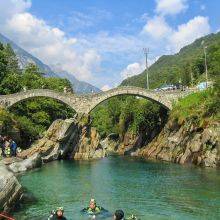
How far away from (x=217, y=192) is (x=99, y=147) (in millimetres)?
46892

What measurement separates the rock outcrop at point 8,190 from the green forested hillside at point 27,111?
36.9 metres

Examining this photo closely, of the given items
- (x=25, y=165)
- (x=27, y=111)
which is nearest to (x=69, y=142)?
(x=27, y=111)

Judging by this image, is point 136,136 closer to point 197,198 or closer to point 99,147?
point 99,147

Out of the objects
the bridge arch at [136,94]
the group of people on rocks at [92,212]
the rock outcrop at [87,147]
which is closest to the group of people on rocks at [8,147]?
the rock outcrop at [87,147]

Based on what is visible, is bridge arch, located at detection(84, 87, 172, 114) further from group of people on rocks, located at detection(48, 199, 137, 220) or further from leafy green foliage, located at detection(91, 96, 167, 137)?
group of people on rocks, located at detection(48, 199, 137, 220)

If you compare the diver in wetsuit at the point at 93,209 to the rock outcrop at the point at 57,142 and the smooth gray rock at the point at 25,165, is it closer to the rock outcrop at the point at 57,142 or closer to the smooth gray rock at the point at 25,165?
the smooth gray rock at the point at 25,165

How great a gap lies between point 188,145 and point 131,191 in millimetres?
26321

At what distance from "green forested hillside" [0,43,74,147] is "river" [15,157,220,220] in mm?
16534

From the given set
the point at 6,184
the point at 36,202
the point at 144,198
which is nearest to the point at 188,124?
the point at 144,198

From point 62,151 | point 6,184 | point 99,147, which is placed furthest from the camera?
point 99,147

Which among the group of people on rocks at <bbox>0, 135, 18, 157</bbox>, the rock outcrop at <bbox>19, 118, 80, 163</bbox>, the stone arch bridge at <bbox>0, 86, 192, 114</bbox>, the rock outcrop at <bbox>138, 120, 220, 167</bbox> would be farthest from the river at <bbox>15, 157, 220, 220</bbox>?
the stone arch bridge at <bbox>0, 86, 192, 114</bbox>

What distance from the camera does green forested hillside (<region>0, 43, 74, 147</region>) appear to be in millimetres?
70250

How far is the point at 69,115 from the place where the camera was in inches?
4001

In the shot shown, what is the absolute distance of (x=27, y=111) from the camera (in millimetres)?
84938
